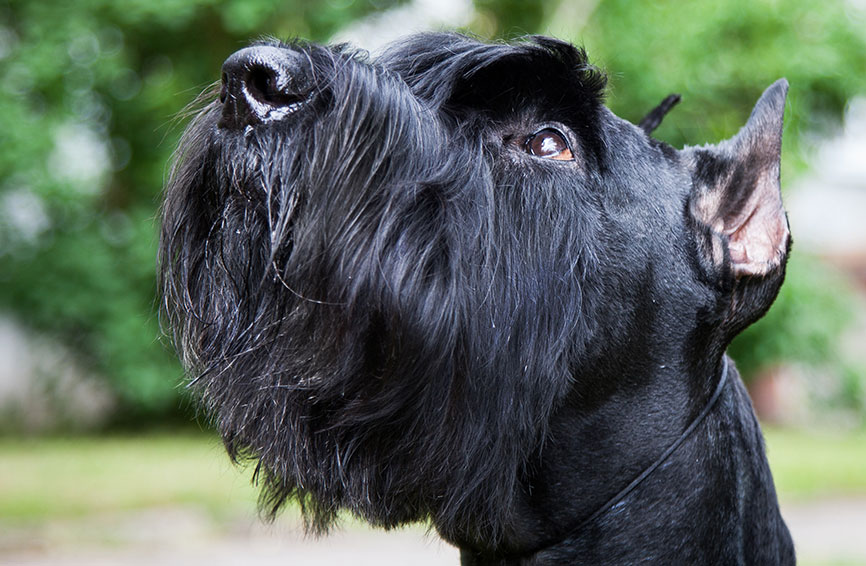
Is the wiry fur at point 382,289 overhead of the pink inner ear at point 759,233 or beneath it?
beneath

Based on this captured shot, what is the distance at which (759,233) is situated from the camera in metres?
2.27

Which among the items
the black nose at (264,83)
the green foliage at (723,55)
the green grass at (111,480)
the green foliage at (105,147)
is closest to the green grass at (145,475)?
the green grass at (111,480)

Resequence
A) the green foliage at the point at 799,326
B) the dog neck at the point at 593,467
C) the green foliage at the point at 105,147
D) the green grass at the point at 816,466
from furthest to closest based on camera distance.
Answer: the green foliage at the point at 799,326 < the green foliage at the point at 105,147 < the green grass at the point at 816,466 < the dog neck at the point at 593,467

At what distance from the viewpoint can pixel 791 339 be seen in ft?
50.6

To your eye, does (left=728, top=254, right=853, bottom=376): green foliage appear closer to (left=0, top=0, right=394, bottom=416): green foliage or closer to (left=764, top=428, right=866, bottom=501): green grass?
(left=764, top=428, right=866, bottom=501): green grass

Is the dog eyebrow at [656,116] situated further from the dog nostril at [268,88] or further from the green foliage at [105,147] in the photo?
the green foliage at [105,147]

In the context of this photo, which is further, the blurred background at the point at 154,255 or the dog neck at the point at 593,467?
the blurred background at the point at 154,255

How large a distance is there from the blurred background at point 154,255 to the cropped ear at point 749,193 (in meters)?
4.44

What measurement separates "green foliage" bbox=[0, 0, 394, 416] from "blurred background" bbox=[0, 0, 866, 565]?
0.10 feet

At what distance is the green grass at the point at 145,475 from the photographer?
24.5 ft

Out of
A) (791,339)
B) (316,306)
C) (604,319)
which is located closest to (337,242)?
(316,306)

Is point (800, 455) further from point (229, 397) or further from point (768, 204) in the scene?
point (229, 397)

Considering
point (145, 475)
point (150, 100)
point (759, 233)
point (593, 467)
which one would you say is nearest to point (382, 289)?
point (593, 467)

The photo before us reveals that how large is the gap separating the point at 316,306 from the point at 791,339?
15.1m
